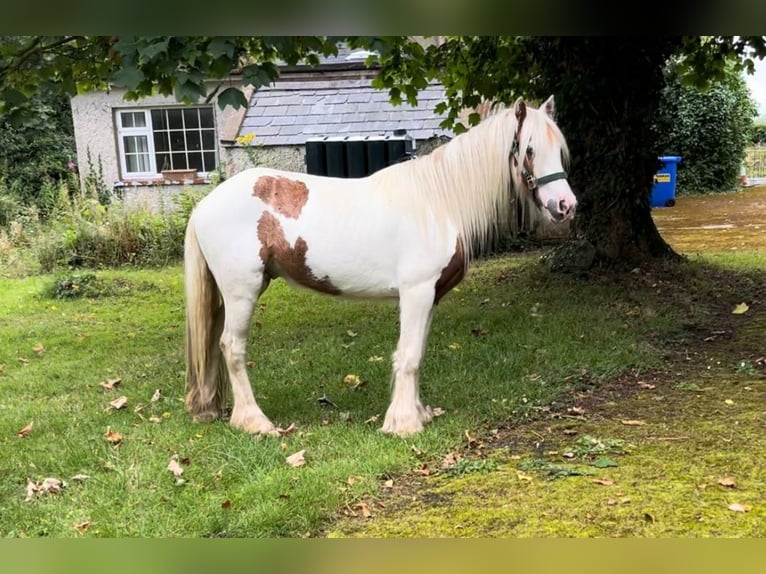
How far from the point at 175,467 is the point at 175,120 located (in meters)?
10.3

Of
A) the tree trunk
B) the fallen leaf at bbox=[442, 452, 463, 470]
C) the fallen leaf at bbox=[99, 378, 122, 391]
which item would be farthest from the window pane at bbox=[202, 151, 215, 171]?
the fallen leaf at bbox=[442, 452, 463, 470]

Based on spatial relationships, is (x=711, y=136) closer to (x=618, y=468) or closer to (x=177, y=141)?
(x=177, y=141)

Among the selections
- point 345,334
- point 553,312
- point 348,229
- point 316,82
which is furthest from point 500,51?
point 316,82

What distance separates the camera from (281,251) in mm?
3355

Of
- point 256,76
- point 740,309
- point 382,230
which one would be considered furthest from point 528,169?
point 740,309

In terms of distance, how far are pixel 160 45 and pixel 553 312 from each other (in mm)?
4208

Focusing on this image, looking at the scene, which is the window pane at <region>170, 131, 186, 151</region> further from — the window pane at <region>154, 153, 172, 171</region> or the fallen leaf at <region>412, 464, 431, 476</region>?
the fallen leaf at <region>412, 464, 431, 476</region>

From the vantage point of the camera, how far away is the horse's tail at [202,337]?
3.48m

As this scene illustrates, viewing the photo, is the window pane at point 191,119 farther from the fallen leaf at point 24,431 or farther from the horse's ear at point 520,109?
the horse's ear at point 520,109

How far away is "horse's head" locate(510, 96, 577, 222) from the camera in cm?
308

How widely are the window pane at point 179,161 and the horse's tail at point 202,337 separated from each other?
930 cm

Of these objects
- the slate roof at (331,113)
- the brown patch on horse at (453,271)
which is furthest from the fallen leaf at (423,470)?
the slate roof at (331,113)
